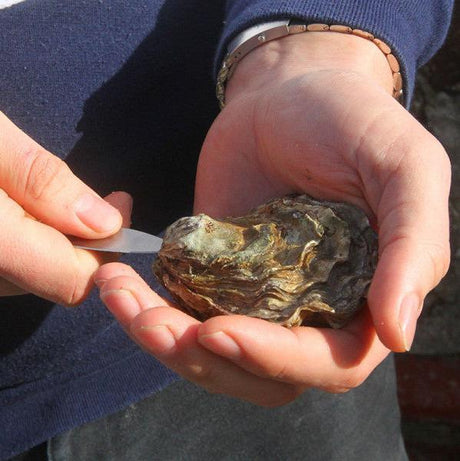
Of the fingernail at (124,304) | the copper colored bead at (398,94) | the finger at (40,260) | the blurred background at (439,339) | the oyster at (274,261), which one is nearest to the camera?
the fingernail at (124,304)

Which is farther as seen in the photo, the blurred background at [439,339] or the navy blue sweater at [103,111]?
the blurred background at [439,339]

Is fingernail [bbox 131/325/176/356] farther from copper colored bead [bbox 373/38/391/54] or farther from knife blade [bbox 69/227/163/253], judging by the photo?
copper colored bead [bbox 373/38/391/54]

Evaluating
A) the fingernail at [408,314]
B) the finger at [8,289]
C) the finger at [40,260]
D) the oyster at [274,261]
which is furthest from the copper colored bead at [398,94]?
the finger at [8,289]

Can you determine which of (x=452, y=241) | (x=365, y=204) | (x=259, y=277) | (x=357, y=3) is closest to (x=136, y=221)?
(x=259, y=277)

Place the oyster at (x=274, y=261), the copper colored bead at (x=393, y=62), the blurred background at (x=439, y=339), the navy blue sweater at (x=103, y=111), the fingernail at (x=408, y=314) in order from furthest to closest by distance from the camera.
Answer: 1. the blurred background at (x=439, y=339)
2. the copper colored bead at (x=393, y=62)
3. the navy blue sweater at (x=103, y=111)
4. the oyster at (x=274, y=261)
5. the fingernail at (x=408, y=314)

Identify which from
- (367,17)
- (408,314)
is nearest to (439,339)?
(367,17)

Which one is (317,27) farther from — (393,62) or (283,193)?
(283,193)

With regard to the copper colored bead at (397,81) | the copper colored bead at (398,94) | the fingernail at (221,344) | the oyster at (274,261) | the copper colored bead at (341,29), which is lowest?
the oyster at (274,261)

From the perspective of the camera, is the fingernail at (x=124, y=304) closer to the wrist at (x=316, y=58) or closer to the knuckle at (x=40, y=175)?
the knuckle at (x=40, y=175)

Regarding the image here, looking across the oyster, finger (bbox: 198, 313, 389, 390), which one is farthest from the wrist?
finger (bbox: 198, 313, 389, 390)

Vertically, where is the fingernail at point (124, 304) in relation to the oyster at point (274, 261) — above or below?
above
